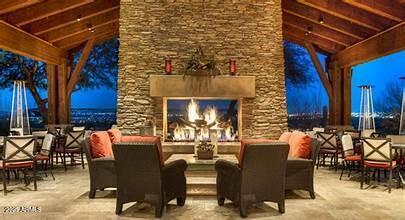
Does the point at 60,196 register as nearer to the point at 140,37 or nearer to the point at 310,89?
the point at 140,37

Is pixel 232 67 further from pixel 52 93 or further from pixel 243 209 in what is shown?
pixel 52 93

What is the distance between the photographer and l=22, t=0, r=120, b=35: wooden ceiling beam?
10.6 m

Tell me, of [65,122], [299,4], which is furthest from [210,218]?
[65,122]

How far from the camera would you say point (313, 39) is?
13.5 meters

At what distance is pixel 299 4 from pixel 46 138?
6.89 m

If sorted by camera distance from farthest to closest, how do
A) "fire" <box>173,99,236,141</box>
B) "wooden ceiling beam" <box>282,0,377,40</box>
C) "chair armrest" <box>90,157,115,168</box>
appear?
"wooden ceiling beam" <box>282,0,377,40</box>, "fire" <box>173,99,236,141</box>, "chair armrest" <box>90,157,115,168</box>

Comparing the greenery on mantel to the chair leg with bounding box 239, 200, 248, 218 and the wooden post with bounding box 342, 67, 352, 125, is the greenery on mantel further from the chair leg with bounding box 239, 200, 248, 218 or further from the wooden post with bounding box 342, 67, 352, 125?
the wooden post with bounding box 342, 67, 352, 125

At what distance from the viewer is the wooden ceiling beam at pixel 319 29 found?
12062mm

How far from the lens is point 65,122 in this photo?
13.4 m

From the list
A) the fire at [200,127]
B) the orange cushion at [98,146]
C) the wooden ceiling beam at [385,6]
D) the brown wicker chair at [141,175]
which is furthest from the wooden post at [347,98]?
the brown wicker chair at [141,175]

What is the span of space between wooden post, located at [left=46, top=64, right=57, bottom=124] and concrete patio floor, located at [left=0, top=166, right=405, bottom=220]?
6.62m

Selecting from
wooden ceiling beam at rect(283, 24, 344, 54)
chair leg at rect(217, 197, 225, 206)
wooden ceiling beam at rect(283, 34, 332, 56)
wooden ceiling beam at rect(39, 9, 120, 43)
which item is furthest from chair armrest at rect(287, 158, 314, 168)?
wooden ceiling beam at rect(283, 34, 332, 56)

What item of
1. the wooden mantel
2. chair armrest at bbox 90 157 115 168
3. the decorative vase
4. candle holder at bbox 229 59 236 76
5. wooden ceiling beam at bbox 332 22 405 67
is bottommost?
chair armrest at bbox 90 157 115 168

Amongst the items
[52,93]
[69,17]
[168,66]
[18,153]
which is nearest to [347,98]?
[168,66]
